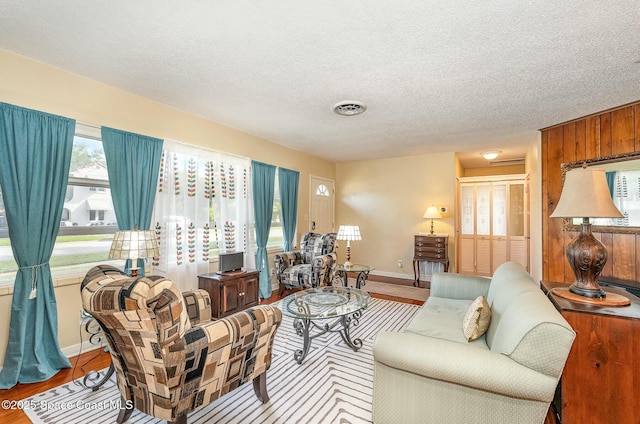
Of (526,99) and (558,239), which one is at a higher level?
(526,99)

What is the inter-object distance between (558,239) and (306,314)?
12.0ft

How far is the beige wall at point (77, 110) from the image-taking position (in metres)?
2.25

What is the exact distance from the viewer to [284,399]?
1994 millimetres

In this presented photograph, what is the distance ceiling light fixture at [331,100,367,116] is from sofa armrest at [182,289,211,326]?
7.85 ft

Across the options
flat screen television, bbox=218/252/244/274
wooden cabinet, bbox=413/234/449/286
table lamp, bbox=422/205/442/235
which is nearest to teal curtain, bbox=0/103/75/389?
flat screen television, bbox=218/252/244/274

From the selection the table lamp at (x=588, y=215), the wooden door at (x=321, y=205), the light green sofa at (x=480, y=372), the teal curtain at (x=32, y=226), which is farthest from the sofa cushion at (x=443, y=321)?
the wooden door at (x=321, y=205)

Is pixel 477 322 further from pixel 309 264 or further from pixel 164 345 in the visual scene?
pixel 309 264

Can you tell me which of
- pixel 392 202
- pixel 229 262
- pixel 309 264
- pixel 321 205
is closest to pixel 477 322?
pixel 229 262

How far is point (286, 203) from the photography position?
5059 millimetres

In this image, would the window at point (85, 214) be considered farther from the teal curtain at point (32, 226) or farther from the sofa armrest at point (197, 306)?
the sofa armrest at point (197, 306)

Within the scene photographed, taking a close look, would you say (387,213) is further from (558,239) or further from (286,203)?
(558,239)

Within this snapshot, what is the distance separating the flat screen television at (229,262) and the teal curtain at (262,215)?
2.59 feet

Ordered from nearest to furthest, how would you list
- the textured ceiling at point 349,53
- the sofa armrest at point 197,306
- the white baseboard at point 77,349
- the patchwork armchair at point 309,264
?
the textured ceiling at point 349,53 → the sofa armrest at point 197,306 → the white baseboard at point 77,349 → the patchwork armchair at point 309,264

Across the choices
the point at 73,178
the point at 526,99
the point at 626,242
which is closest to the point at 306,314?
the point at 73,178
